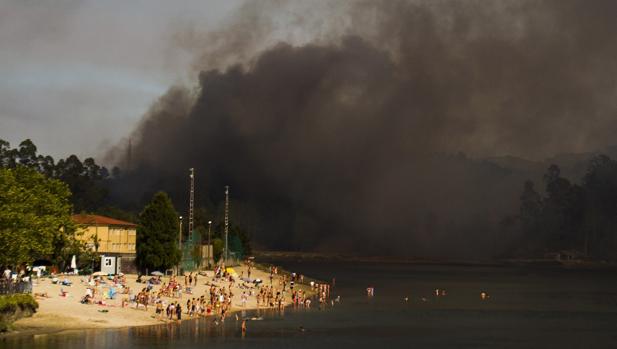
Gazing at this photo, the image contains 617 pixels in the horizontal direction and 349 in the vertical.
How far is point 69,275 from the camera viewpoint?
396ft

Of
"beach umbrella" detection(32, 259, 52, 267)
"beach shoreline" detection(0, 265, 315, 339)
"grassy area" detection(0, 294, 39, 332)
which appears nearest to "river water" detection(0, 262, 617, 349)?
"beach shoreline" detection(0, 265, 315, 339)

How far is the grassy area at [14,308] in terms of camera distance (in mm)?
77062

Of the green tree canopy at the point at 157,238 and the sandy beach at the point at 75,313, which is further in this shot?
the green tree canopy at the point at 157,238

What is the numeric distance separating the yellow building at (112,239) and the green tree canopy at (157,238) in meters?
1.77

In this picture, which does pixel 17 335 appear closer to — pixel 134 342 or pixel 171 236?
pixel 134 342

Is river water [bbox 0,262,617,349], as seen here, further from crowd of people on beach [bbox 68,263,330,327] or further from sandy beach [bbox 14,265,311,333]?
crowd of people on beach [bbox 68,263,330,327]

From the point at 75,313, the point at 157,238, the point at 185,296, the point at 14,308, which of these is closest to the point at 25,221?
the point at 75,313

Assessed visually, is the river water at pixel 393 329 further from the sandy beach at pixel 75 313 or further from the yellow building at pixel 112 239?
the yellow building at pixel 112 239

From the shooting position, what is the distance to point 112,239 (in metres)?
137

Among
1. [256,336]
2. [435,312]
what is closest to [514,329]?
[435,312]

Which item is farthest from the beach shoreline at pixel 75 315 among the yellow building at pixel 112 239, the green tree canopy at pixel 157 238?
the green tree canopy at pixel 157 238

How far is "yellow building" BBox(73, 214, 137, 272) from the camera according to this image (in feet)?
439

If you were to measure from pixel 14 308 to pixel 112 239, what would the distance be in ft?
188

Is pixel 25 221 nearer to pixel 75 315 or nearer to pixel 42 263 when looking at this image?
pixel 75 315
